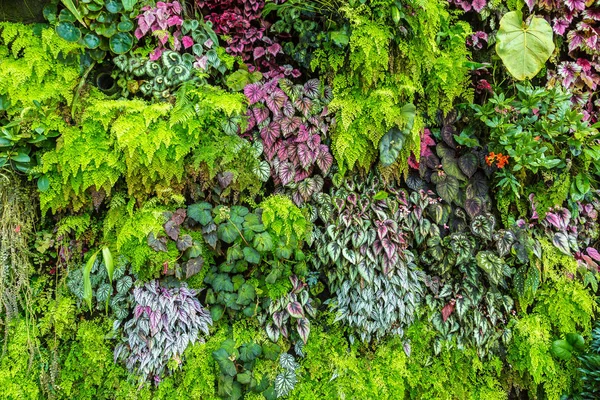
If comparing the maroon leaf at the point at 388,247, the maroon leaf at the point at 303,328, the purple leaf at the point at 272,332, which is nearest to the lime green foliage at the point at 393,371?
the maroon leaf at the point at 303,328

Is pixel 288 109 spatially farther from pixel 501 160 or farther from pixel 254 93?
pixel 501 160

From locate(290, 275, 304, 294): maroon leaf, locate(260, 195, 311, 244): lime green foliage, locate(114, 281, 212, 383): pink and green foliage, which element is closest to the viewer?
locate(114, 281, 212, 383): pink and green foliage

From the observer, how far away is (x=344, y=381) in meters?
2.62

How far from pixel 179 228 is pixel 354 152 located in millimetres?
1213

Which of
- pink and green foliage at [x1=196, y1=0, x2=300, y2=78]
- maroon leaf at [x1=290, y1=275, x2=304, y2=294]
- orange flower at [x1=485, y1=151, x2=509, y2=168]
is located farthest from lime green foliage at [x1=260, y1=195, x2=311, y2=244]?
orange flower at [x1=485, y1=151, x2=509, y2=168]

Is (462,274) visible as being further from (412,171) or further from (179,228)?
(179,228)

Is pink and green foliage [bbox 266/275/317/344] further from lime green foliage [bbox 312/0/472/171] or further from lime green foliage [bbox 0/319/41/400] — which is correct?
lime green foliage [bbox 0/319/41/400]

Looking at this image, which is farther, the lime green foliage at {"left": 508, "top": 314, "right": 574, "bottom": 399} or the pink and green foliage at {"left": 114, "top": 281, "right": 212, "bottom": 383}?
the lime green foliage at {"left": 508, "top": 314, "right": 574, "bottom": 399}

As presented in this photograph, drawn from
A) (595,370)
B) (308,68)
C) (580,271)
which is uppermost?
(308,68)

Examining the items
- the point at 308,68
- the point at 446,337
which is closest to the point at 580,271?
the point at 446,337

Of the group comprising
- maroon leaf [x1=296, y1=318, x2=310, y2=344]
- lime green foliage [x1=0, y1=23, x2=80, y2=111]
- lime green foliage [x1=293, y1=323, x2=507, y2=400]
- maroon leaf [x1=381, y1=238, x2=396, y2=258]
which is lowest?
lime green foliage [x1=293, y1=323, x2=507, y2=400]

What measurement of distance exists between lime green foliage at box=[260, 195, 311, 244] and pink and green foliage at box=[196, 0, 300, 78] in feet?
3.25

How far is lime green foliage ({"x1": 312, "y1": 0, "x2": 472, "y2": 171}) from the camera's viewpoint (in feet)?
8.52

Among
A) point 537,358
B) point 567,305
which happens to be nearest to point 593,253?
point 567,305
